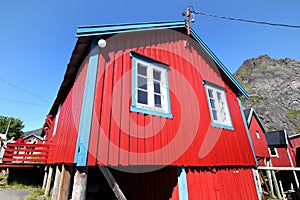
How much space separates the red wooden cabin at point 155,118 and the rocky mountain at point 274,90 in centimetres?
5311

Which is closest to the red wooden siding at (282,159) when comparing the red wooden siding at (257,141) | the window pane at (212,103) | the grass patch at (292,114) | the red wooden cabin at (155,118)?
the red wooden siding at (257,141)

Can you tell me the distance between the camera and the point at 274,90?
70688mm

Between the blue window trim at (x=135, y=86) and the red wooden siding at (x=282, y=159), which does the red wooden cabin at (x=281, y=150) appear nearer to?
the red wooden siding at (x=282, y=159)

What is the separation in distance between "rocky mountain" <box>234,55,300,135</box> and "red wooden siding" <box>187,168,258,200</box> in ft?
172

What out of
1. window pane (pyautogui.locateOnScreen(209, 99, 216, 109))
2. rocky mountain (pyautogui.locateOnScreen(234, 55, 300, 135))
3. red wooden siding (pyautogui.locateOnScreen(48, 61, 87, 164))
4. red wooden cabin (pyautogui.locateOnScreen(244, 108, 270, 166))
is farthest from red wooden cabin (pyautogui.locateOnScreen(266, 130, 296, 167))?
rocky mountain (pyautogui.locateOnScreen(234, 55, 300, 135))

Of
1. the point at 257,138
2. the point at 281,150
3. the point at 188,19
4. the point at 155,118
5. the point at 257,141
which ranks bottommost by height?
the point at 155,118

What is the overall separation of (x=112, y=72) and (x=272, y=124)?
5873 centimetres

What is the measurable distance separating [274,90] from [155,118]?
276ft

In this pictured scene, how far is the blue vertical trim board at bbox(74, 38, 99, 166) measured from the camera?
320 centimetres

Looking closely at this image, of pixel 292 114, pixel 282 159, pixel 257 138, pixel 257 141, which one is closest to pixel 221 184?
pixel 257 141

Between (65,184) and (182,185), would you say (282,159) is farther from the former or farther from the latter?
(65,184)

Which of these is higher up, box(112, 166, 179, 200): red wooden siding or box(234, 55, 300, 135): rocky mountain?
box(234, 55, 300, 135): rocky mountain

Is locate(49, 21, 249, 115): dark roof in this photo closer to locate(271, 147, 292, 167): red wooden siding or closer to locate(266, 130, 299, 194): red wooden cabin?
locate(266, 130, 299, 194): red wooden cabin

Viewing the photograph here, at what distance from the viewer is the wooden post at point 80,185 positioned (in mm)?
2988
